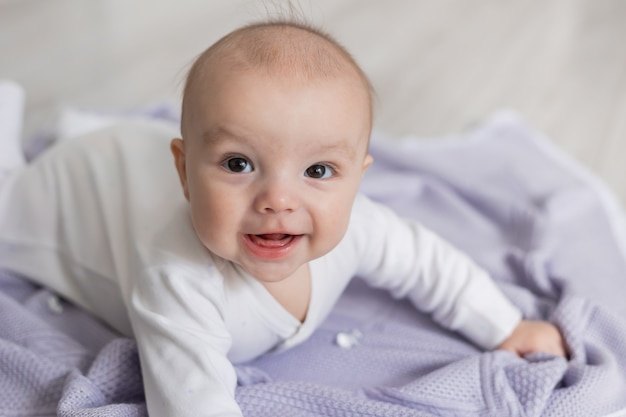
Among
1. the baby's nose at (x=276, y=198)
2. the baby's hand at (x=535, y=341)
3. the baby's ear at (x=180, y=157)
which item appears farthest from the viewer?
the baby's hand at (x=535, y=341)

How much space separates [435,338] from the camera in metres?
1.09

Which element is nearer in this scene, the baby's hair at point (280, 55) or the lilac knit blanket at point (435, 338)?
the baby's hair at point (280, 55)

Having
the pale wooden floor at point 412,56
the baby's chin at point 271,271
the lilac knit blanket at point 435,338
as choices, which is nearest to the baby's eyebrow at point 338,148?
the baby's chin at point 271,271

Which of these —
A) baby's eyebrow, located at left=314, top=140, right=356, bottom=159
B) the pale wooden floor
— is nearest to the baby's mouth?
baby's eyebrow, located at left=314, top=140, right=356, bottom=159

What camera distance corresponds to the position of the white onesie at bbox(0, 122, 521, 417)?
86cm

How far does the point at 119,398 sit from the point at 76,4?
4.59 feet

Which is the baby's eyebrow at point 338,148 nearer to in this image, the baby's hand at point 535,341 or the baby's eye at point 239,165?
the baby's eye at point 239,165

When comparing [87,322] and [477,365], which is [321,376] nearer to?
[477,365]

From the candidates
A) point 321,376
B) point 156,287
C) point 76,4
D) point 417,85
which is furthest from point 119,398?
point 76,4

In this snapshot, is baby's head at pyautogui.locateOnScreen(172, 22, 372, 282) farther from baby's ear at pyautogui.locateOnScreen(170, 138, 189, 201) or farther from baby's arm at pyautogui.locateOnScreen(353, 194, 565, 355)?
baby's arm at pyautogui.locateOnScreen(353, 194, 565, 355)

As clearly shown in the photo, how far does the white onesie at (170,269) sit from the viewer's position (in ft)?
2.84

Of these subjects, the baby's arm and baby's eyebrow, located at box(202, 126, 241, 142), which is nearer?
baby's eyebrow, located at box(202, 126, 241, 142)

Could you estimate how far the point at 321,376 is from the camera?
3.41 ft

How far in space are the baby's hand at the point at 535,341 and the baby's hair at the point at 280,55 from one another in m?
0.40
